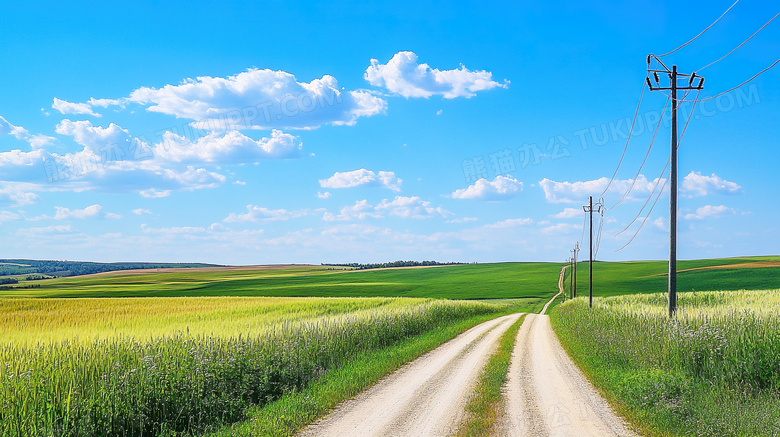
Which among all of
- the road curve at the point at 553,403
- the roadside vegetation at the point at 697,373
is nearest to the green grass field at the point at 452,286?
the roadside vegetation at the point at 697,373

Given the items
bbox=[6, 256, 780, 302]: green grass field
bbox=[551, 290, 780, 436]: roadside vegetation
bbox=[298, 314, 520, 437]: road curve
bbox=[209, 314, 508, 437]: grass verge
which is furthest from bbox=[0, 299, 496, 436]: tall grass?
bbox=[6, 256, 780, 302]: green grass field

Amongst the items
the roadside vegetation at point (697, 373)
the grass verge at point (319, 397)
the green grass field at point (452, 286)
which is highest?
the roadside vegetation at point (697, 373)

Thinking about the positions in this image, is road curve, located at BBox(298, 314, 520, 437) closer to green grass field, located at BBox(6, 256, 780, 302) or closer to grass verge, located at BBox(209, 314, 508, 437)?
grass verge, located at BBox(209, 314, 508, 437)

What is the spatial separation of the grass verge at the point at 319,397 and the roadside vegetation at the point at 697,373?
6.16m

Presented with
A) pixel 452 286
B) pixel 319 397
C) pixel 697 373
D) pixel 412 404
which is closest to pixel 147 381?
pixel 319 397

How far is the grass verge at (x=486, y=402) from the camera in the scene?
905 centimetres

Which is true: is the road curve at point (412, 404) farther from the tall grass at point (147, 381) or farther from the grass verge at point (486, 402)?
the tall grass at point (147, 381)

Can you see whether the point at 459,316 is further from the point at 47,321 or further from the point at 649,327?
the point at 47,321

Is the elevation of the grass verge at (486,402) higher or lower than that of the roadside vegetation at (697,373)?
lower

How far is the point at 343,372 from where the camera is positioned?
1405 cm

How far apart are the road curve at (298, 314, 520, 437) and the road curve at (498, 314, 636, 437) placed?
1142mm

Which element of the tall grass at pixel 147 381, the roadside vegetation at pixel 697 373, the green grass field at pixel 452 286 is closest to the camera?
the tall grass at pixel 147 381

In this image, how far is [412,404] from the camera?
10.9m

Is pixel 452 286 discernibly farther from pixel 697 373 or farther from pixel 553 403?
pixel 553 403
